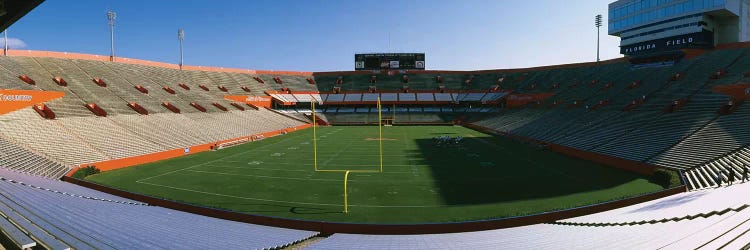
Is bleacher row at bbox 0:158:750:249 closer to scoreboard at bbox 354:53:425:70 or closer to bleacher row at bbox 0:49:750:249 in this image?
bleacher row at bbox 0:49:750:249

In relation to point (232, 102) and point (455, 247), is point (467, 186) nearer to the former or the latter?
point (455, 247)

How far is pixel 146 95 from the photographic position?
4472cm

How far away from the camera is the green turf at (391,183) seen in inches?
635

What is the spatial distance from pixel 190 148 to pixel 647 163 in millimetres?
34049

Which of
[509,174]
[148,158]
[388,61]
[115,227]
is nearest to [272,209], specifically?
[115,227]

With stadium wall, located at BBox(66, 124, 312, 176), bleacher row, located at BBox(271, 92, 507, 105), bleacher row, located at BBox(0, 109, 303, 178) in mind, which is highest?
bleacher row, located at BBox(271, 92, 507, 105)

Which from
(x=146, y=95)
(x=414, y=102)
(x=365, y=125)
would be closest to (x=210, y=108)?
(x=146, y=95)

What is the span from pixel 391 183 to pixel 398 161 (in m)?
6.84

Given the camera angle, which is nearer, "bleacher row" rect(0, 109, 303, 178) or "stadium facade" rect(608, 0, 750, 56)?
"bleacher row" rect(0, 109, 303, 178)

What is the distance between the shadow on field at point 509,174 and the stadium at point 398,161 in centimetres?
19

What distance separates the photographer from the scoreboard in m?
76.6

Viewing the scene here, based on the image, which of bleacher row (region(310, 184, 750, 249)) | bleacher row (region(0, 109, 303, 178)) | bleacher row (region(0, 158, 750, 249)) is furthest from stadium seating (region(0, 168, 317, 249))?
bleacher row (region(0, 109, 303, 178))

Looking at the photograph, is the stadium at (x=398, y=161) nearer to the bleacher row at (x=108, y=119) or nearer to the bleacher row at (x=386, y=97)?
the bleacher row at (x=108, y=119)

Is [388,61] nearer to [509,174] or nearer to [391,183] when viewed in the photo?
[509,174]
